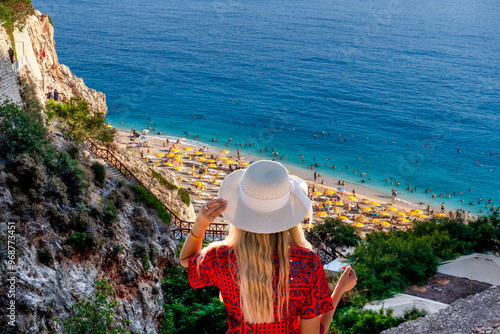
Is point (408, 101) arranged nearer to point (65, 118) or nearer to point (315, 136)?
point (315, 136)

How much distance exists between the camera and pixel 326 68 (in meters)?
92.0

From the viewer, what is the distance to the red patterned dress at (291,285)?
2.57m

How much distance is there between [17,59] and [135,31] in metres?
101

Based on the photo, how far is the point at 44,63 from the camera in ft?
99.5

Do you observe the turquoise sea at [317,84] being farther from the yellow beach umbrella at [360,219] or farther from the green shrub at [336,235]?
the green shrub at [336,235]

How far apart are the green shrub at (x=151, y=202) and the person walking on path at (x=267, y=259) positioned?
56.6ft

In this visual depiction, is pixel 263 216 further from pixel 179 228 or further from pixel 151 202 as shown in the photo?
pixel 179 228

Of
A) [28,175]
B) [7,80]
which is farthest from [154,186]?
[28,175]

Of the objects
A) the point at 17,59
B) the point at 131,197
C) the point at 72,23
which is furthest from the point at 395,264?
the point at 72,23

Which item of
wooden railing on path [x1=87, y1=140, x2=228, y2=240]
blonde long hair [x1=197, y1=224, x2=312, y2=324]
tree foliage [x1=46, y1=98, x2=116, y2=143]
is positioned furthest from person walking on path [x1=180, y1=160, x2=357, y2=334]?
tree foliage [x1=46, y1=98, x2=116, y2=143]

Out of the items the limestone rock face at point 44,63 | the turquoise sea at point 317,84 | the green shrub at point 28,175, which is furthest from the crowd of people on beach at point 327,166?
the green shrub at point 28,175

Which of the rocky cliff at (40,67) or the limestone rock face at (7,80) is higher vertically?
the rocky cliff at (40,67)

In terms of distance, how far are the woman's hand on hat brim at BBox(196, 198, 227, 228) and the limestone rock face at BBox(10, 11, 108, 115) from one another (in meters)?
20.5

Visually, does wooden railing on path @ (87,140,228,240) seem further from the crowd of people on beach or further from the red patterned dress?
the crowd of people on beach
